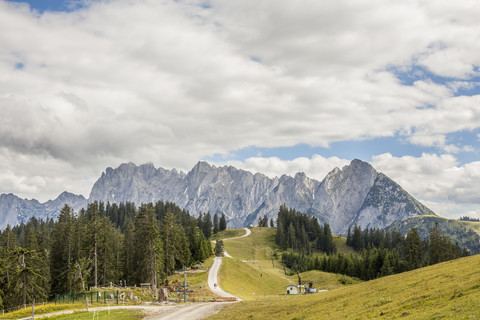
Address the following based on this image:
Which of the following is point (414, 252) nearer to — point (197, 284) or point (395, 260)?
point (395, 260)

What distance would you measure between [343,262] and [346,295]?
113 metres

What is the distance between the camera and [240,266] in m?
132

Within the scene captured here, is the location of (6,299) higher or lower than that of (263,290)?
higher

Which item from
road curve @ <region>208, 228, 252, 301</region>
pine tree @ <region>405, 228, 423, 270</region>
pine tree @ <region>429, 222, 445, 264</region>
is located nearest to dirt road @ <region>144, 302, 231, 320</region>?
road curve @ <region>208, 228, 252, 301</region>

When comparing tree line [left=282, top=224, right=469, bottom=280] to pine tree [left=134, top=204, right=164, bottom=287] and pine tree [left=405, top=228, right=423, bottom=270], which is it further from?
pine tree [left=134, top=204, right=164, bottom=287]

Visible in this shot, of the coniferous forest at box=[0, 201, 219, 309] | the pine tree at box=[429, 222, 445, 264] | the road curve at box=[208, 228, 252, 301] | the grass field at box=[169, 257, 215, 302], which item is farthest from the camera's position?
the pine tree at box=[429, 222, 445, 264]

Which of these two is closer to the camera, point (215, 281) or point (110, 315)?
point (110, 315)

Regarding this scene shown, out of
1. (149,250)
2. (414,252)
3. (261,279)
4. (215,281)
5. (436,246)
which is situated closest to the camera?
(149,250)

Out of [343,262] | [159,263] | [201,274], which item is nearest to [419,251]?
[343,262]

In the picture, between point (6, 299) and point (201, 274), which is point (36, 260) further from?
point (201, 274)

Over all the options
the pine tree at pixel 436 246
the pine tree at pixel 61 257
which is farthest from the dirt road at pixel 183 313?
the pine tree at pixel 436 246

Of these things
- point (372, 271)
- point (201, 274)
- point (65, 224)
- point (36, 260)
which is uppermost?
point (65, 224)

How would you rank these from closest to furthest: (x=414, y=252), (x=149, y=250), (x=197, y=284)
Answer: (x=149, y=250) < (x=197, y=284) < (x=414, y=252)

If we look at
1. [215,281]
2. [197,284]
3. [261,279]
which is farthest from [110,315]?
[261,279]
